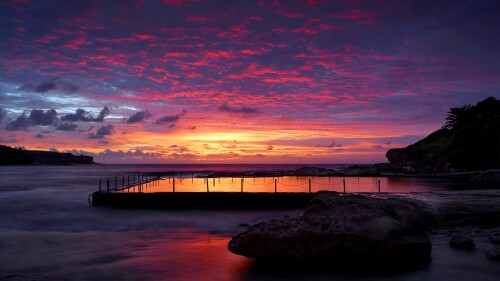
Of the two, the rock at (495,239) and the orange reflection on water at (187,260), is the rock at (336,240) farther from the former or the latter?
the rock at (495,239)

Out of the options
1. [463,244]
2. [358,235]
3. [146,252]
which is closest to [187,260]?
[146,252]

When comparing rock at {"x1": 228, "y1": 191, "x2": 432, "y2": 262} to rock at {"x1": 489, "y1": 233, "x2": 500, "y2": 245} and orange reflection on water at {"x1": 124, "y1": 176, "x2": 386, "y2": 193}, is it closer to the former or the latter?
rock at {"x1": 489, "y1": 233, "x2": 500, "y2": 245}

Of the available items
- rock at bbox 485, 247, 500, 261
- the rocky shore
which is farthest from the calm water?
the rocky shore

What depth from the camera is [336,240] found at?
10.8 meters

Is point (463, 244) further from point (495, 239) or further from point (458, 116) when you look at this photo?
point (458, 116)

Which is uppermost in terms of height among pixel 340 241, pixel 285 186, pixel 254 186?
pixel 340 241

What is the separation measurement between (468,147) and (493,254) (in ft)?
183

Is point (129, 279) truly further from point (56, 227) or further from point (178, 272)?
point (56, 227)

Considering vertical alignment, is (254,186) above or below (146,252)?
above

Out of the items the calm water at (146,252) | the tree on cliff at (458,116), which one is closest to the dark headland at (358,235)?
the calm water at (146,252)

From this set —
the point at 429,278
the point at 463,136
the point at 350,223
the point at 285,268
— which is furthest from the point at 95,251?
the point at 463,136

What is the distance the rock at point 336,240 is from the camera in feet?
35.4

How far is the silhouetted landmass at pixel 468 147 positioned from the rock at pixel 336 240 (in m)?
54.0

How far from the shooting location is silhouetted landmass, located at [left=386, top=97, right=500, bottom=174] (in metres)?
56.6
